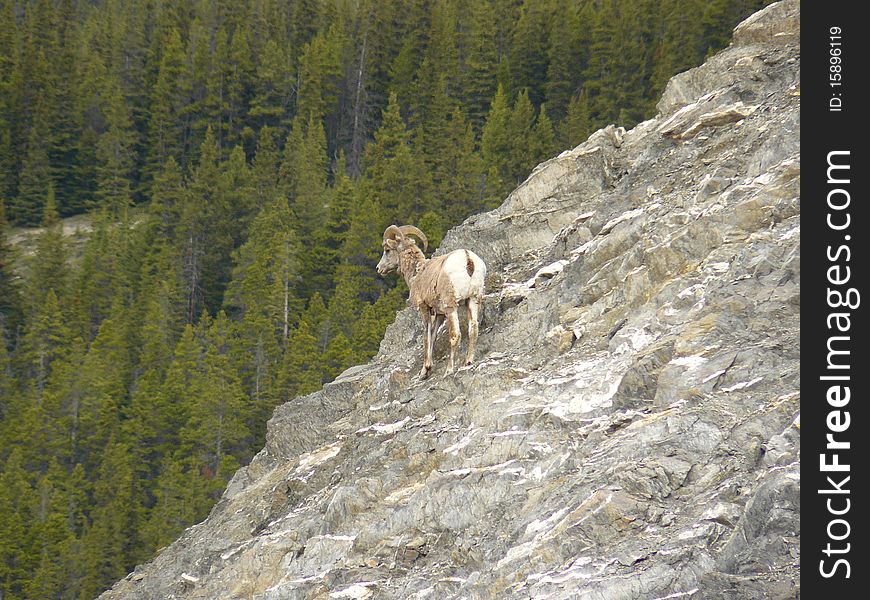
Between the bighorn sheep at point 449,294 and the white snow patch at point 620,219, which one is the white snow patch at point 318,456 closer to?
the bighorn sheep at point 449,294

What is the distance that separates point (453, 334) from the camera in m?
19.9

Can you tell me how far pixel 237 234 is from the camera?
7575cm

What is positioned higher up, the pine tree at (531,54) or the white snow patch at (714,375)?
the pine tree at (531,54)

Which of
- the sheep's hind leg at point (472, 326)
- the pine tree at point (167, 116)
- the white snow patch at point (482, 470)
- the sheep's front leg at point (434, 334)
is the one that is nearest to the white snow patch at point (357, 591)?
the white snow patch at point (482, 470)

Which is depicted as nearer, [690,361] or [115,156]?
[690,361]

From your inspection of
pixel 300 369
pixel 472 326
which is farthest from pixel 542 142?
pixel 472 326

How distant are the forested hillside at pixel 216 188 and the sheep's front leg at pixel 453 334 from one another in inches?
1305

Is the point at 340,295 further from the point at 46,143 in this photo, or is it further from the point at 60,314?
the point at 46,143

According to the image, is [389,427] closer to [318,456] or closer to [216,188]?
[318,456]

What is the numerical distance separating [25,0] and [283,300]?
60.3 metres

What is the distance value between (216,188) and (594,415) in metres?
62.4

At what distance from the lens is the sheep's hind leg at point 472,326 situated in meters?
19.8

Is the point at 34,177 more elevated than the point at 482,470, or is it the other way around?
the point at 34,177
